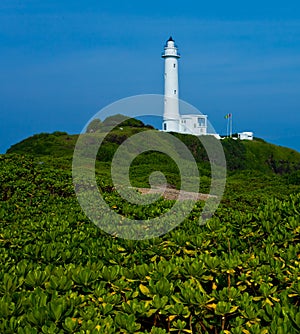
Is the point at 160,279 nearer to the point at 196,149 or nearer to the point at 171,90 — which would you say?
the point at 196,149

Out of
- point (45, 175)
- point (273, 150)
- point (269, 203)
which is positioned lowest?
point (269, 203)

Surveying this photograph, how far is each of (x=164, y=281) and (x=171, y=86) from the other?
1992 inches

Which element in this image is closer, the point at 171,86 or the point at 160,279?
the point at 160,279

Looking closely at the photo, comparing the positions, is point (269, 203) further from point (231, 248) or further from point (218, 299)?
point (218, 299)

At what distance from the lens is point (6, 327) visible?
2.84 m

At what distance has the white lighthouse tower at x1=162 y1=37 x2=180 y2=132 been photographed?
2074 inches

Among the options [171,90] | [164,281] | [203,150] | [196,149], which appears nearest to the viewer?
[164,281]

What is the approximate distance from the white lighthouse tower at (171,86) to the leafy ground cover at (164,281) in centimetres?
4746

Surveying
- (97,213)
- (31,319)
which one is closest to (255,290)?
(31,319)

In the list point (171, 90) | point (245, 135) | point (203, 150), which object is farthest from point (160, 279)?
point (245, 135)

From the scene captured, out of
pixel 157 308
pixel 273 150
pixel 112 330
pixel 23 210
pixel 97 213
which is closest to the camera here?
pixel 112 330

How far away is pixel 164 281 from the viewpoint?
3268mm

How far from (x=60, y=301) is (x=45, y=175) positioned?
10446 mm

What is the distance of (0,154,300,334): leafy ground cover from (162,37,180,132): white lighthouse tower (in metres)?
47.5
